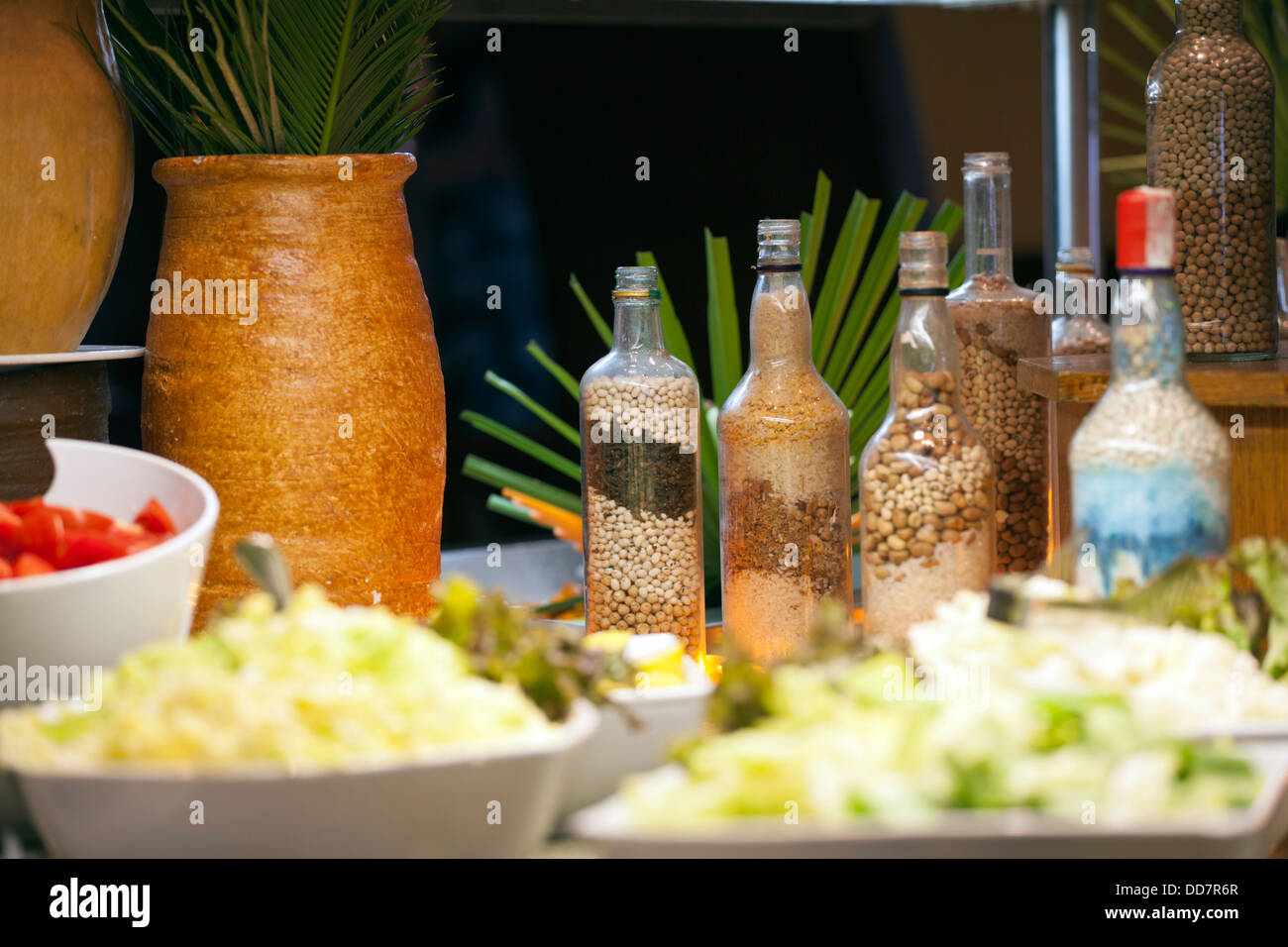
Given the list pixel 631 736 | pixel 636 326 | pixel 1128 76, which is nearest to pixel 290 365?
pixel 636 326

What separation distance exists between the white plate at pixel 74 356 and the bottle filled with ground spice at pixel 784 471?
52 centimetres

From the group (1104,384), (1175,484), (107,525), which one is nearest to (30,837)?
(107,525)

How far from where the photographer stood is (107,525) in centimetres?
91

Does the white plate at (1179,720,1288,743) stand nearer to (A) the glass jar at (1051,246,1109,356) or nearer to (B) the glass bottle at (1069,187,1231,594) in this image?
(B) the glass bottle at (1069,187,1231,594)

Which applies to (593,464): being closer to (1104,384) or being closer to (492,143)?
(1104,384)

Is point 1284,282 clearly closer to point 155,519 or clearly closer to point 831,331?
point 831,331

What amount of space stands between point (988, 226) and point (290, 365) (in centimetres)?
62

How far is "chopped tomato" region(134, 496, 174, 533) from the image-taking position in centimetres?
93

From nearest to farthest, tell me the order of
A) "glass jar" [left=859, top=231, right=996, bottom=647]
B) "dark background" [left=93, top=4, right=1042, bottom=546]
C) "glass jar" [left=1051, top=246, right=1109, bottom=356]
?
"glass jar" [left=859, top=231, right=996, bottom=647]
"glass jar" [left=1051, top=246, right=1109, bottom=356]
"dark background" [left=93, top=4, right=1042, bottom=546]

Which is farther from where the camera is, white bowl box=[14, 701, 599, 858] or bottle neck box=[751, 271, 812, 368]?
bottle neck box=[751, 271, 812, 368]

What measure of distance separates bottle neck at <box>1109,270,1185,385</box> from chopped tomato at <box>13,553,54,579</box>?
677 millimetres

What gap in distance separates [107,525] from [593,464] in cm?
39

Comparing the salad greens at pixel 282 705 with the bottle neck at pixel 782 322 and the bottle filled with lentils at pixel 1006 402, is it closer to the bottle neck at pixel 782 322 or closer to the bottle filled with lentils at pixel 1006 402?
the bottle neck at pixel 782 322

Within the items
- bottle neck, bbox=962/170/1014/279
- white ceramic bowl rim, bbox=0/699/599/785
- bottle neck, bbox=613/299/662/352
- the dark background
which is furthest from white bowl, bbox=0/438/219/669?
the dark background
